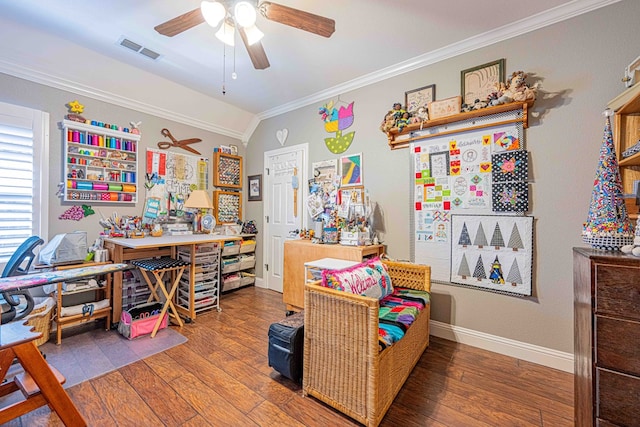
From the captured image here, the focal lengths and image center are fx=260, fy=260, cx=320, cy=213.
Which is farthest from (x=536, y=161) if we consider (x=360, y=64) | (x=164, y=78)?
(x=164, y=78)

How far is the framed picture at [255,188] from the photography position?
4.16m

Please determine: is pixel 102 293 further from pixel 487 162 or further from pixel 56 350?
pixel 487 162

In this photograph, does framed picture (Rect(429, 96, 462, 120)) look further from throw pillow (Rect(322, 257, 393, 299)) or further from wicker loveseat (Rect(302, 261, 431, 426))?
wicker loveseat (Rect(302, 261, 431, 426))

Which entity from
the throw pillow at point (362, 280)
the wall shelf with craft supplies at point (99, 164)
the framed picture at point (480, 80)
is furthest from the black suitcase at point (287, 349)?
the wall shelf with craft supplies at point (99, 164)

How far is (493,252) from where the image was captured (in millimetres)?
2225

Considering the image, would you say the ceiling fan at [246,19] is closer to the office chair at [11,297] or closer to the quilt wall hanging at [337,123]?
the quilt wall hanging at [337,123]

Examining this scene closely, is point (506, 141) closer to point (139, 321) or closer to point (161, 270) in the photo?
point (161, 270)

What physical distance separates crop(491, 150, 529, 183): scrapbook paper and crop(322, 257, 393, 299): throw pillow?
1271mm

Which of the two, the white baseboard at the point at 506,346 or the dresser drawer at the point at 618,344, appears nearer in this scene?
the dresser drawer at the point at 618,344

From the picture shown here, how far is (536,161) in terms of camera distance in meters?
2.08

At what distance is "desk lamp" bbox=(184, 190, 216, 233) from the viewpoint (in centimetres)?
346

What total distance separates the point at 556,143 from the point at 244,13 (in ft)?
7.88

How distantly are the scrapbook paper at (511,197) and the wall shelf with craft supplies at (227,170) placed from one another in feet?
11.5

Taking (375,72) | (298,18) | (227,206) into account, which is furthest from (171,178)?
(375,72)
